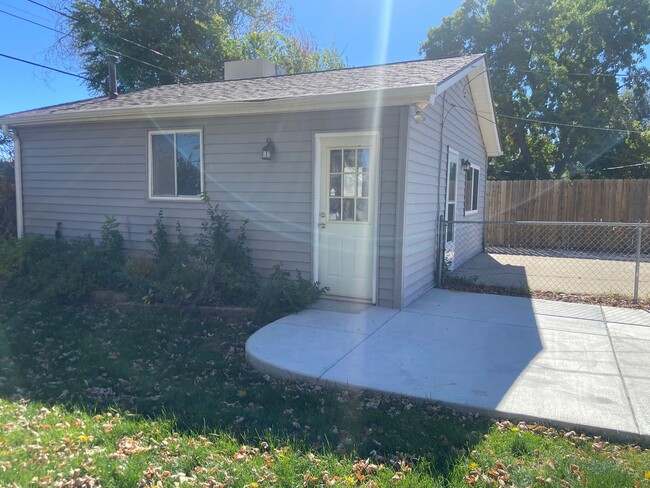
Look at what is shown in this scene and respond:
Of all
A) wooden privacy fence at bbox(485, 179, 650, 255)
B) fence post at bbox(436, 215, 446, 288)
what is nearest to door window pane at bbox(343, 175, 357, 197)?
fence post at bbox(436, 215, 446, 288)

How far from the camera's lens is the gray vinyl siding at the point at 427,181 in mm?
6488

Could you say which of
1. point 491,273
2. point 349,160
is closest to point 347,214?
point 349,160

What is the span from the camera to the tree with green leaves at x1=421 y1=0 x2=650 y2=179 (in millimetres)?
20344

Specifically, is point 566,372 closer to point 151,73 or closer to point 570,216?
point 570,216

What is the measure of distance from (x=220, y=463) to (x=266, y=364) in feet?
5.14

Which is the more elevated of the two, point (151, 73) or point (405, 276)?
point (151, 73)

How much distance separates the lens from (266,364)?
15.0 feet

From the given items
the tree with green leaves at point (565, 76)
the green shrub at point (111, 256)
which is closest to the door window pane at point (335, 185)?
the green shrub at point (111, 256)

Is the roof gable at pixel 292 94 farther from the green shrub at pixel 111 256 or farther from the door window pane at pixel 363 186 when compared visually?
the green shrub at pixel 111 256

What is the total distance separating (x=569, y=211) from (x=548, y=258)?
281 cm

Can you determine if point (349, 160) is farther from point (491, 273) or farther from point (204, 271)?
point (491, 273)

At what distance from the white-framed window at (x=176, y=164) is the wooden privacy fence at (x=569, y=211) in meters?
9.22

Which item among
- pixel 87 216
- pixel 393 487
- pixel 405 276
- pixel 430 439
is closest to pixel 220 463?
pixel 393 487

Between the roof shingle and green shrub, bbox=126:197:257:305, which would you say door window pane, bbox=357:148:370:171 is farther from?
green shrub, bbox=126:197:257:305
